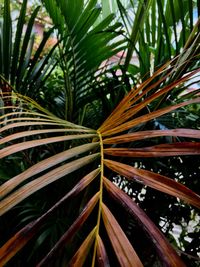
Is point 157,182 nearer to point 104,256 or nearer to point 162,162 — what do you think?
point 104,256

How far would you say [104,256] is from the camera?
25 cm

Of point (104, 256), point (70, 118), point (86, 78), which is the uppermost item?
point (86, 78)

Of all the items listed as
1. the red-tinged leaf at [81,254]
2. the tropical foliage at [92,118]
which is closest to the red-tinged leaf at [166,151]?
the tropical foliage at [92,118]

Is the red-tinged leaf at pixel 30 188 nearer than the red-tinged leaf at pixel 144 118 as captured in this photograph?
Yes

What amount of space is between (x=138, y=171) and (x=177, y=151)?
52 millimetres

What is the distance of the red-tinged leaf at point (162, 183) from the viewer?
28cm

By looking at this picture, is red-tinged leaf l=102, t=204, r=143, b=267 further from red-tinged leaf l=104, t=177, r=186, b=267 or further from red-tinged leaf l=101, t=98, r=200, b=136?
red-tinged leaf l=101, t=98, r=200, b=136

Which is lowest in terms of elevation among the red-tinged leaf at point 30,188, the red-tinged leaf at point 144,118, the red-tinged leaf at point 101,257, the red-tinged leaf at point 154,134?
the red-tinged leaf at point 101,257

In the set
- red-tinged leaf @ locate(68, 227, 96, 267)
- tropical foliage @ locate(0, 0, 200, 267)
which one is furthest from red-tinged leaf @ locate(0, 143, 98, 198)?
red-tinged leaf @ locate(68, 227, 96, 267)

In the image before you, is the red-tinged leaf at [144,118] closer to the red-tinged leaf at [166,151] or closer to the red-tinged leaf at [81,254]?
the red-tinged leaf at [166,151]

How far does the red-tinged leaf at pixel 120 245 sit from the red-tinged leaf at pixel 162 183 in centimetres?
5

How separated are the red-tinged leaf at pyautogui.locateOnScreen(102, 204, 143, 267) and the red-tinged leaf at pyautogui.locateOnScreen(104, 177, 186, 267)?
2cm

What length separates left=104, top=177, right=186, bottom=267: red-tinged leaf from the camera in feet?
0.76

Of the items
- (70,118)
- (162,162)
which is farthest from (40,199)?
(162,162)
